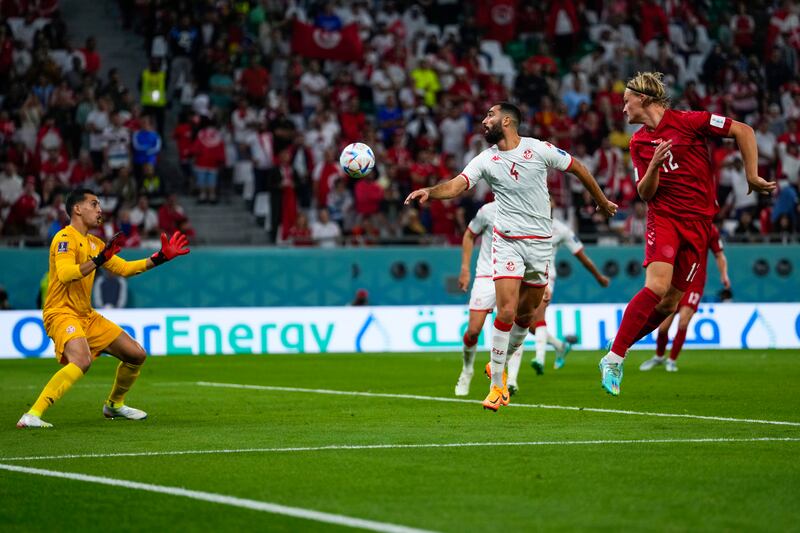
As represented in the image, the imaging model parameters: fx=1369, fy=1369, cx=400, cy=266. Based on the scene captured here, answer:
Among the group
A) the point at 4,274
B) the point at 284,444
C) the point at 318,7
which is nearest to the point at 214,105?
the point at 318,7

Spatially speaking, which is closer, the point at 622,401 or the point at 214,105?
the point at 622,401

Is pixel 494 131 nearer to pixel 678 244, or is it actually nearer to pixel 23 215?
pixel 678 244

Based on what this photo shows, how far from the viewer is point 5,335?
2306 centimetres

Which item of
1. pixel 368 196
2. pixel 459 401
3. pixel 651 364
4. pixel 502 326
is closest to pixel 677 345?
pixel 651 364

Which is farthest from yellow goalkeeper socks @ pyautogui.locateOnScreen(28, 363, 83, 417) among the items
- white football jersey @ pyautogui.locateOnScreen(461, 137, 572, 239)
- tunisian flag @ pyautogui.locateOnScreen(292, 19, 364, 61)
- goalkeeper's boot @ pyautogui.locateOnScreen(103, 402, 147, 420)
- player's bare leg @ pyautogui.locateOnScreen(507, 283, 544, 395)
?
tunisian flag @ pyautogui.locateOnScreen(292, 19, 364, 61)

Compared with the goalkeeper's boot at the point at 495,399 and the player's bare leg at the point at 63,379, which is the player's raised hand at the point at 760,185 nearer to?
the goalkeeper's boot at the point at 495,399

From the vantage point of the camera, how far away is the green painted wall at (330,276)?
25156mm

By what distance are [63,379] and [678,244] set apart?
5314mm

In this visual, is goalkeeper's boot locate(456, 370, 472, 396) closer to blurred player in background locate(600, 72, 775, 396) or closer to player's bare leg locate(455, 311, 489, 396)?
player's bare leg locate(455, 311, 489, 396)

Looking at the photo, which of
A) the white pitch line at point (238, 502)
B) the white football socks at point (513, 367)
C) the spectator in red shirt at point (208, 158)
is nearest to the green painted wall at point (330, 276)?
the spectator in red shirt at point (208, 158)

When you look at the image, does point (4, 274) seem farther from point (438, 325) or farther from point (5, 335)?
point (438, 325)

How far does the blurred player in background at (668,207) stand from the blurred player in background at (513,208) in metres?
0.82

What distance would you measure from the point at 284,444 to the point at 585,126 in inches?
770

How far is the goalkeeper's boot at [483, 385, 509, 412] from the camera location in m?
11.9
